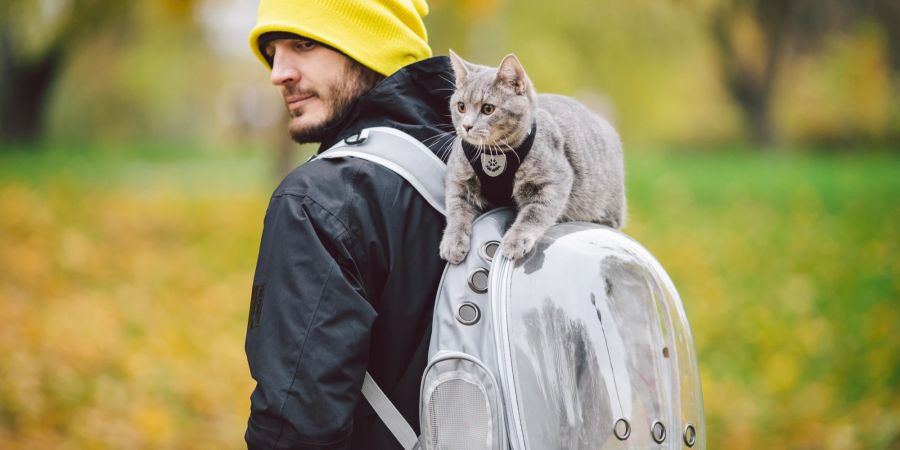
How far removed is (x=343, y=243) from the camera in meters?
1.62

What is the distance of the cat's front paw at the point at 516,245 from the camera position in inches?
62.9

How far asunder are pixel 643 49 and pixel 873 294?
10.6 meters

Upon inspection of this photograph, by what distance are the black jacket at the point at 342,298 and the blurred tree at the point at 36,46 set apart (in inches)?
435

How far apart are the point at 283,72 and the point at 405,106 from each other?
34 centimetres

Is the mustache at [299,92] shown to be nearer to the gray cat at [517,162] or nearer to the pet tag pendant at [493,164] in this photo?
the gray cat at [517,162]

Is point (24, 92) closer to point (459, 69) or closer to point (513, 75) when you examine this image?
point (459, 69)

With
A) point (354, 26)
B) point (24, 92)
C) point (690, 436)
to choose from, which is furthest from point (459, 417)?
point (24, 92)

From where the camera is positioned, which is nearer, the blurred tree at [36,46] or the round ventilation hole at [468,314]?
the round ventilation hole at [468,314]

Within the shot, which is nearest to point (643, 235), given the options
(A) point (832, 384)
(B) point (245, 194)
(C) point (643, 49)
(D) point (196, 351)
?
(A) point (832, 384)

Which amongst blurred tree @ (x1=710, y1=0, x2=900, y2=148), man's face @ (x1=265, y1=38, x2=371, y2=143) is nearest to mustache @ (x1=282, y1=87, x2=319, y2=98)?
man's face @ (x1=265, y1=38, x2=371, y2=143)

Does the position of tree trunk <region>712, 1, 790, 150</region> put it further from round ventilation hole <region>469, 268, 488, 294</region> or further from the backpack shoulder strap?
round ventilation hole <region>469, 268, 488, 294</region>

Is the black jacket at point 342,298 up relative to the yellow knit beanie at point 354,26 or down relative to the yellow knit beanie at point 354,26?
down

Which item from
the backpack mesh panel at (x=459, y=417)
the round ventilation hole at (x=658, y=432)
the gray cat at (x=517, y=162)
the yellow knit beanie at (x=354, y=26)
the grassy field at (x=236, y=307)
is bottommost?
the grassy field at (x=236, y=307)

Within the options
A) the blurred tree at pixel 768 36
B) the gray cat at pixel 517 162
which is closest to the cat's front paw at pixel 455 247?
the gray cat at pixel 517 162
